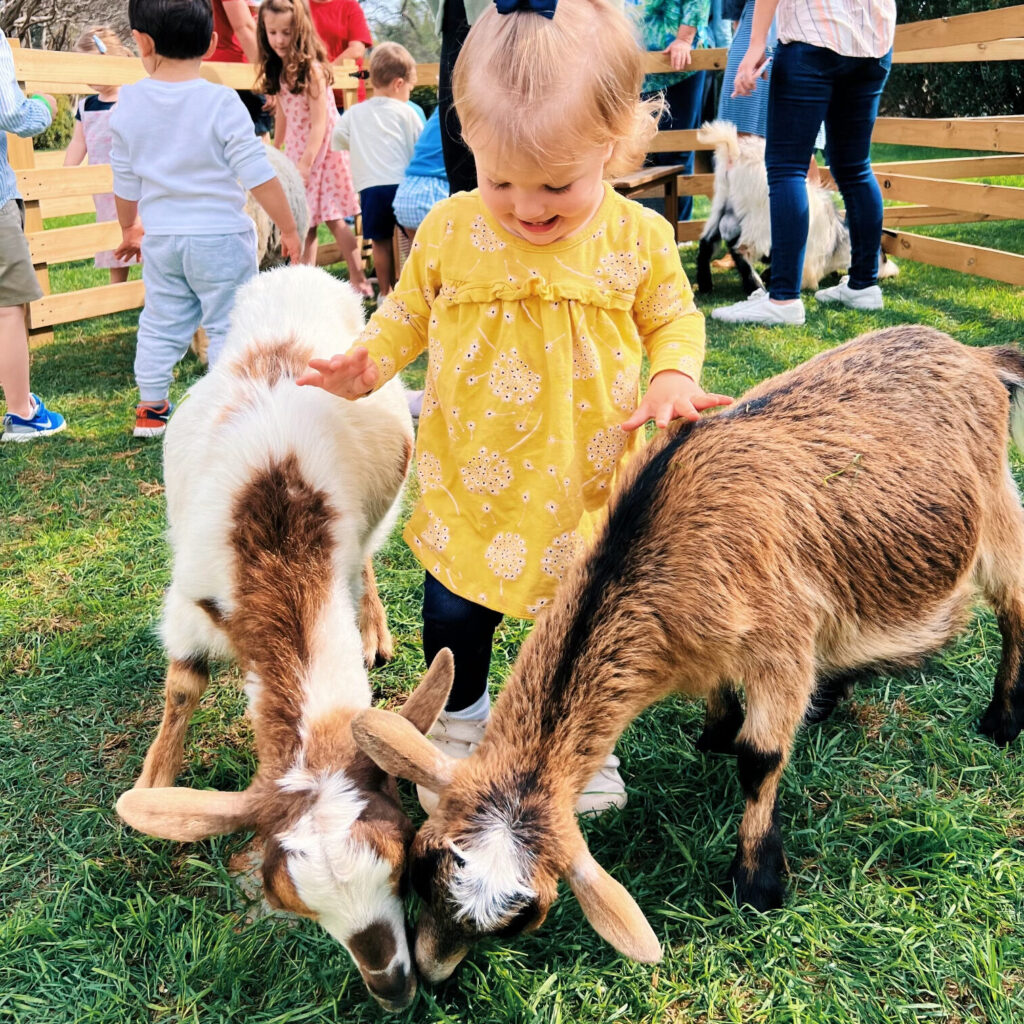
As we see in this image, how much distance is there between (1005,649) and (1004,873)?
71 centimetres

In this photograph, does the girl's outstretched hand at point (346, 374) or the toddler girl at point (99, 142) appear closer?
the girl's outstretched hand at point (346, 374)

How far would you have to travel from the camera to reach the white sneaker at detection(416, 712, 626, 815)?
248 cm

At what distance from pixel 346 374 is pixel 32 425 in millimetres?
3860

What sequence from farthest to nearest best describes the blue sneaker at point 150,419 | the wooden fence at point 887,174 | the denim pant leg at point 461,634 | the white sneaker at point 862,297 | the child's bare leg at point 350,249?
the child's bare leg at point 350,249 < the wooden fence at point 887,174 < the white sneaker at point 862,297 < the blue sneaker at point 150,419 < the denim pant leg at point 461,634

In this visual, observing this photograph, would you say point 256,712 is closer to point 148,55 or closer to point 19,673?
point 19,673

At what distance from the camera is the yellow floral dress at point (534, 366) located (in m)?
2.38

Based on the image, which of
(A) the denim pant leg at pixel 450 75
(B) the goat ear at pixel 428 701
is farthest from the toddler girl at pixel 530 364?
(A) the denim pant leg at pixel 450 75

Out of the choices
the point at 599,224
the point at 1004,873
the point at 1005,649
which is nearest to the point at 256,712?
the point at 599,224

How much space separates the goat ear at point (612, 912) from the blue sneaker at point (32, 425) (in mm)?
4762

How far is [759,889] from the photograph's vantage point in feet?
7.28

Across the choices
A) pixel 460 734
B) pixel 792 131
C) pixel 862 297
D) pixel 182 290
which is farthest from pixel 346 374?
pixel 862 297

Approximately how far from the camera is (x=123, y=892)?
238 centimetres

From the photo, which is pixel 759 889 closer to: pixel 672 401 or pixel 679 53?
pixel 672 401

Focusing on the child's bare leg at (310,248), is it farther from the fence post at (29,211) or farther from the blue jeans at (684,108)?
the blue jeans at (684,108)
